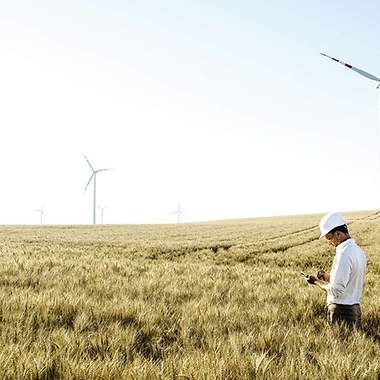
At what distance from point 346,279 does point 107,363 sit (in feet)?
11.6

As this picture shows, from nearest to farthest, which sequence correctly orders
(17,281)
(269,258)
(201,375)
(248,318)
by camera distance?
(201,375)
(248,318)
(17,281)
(269,258)

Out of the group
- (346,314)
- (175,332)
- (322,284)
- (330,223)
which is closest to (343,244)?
(330,223)

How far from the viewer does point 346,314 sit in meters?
5.76

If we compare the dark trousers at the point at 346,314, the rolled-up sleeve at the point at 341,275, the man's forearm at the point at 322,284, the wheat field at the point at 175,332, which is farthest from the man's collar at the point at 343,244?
the wheat field at the point at 175,332

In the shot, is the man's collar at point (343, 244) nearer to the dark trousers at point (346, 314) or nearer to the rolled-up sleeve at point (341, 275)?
the rolled-up sleeve at point (341, 275)

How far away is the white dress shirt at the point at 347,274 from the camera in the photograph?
223 inches

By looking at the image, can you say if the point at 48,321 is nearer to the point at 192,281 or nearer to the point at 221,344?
the point at 221,344

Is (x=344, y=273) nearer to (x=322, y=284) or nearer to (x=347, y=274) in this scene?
(x=347, y=274)

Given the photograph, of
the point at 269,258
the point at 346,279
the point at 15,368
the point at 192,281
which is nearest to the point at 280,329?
the point at 346,279

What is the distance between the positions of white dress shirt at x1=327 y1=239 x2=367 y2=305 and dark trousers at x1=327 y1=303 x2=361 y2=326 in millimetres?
58

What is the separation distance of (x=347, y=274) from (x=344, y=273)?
0.12 ft

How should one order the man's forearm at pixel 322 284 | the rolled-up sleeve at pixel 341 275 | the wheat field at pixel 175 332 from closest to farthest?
the wheat field at pixel 175 332, the rolled-up sleeve at pixel 341 275, the man's forearm at pixel 322 284

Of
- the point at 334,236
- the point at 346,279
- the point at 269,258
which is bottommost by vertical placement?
the point at 269,258

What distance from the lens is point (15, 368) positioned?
3.10 meters
